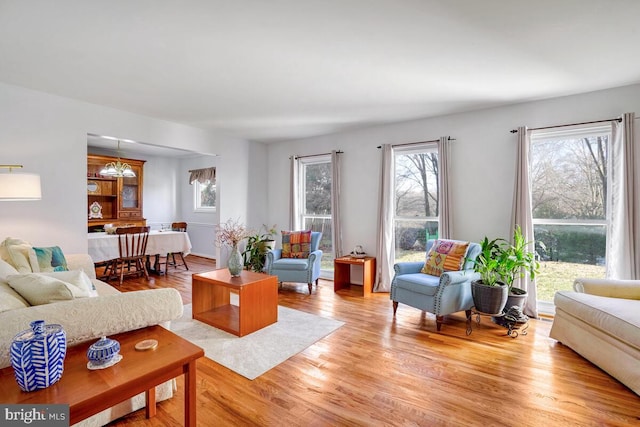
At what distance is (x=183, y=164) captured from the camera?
8.01 metres

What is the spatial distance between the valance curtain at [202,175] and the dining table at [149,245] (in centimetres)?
195

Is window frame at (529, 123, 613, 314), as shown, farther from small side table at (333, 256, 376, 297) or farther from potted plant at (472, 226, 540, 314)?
small side table at (333, 256, 376, 297)

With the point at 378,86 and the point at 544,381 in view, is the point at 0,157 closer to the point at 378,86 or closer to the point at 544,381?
the point at 378,86

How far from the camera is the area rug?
2.51 m

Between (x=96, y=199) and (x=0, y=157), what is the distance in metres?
→ 3.71

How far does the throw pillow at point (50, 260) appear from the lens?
9.80 feet

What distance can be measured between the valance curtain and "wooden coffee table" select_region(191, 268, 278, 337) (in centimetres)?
413

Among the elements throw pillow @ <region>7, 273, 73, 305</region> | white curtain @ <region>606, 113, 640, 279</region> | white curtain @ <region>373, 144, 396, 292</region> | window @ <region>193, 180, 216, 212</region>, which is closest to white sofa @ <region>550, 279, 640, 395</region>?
white curtain @ <region>606, 113, 640, 279</region>

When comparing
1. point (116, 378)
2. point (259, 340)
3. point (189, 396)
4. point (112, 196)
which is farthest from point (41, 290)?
point (112, 196)

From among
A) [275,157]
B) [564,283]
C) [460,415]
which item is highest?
[275,157]

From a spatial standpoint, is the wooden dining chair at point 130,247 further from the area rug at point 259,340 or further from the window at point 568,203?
the window at point 568,203

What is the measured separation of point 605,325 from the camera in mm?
2336

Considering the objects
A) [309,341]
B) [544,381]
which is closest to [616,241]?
[544,381]

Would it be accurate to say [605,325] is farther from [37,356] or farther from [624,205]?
[37,356]
